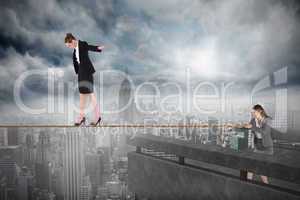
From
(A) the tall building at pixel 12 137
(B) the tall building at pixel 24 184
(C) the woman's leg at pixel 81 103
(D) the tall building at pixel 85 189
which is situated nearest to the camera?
(C) the woman's leg at pixel 81 103

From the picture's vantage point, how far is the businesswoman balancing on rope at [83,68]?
2.57 meters

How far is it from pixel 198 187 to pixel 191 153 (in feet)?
0.91

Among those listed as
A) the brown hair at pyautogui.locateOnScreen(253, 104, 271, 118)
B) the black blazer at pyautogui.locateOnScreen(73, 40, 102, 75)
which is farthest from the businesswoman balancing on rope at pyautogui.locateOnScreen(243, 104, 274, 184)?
the black blazer at pyautogui.locateOnScreen(73, 40, 102, 75)

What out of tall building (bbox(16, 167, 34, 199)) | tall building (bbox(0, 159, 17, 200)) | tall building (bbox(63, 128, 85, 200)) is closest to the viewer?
tall building (bbox(16, 167, 34, 199))

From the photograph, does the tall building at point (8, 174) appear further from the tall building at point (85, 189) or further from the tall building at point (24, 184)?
the tall building at point (85, 189)

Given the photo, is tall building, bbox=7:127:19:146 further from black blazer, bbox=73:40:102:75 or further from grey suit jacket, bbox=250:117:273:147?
grey suit jacket, bbox=250:117:273:147

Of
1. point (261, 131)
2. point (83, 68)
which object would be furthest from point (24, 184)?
point (261, 131)

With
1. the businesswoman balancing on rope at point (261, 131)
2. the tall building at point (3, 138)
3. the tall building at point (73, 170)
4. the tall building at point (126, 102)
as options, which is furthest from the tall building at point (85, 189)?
Result: the businesswoman balancing on rope at point (261, 131)

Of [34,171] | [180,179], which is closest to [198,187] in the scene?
[180,179]

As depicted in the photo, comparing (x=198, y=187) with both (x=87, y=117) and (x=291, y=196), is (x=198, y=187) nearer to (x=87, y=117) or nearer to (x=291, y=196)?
(x=291, y=196)

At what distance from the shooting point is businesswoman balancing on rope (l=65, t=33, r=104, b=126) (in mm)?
2574

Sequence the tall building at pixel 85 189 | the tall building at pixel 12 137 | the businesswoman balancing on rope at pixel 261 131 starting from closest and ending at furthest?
the businesswoman balancing on rope at pixel 261 131 < the tall building at pixel 12 137 < the tall building at pixel 85 189

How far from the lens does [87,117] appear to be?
286 centimetres

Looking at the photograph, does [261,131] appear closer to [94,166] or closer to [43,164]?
[94,166]
